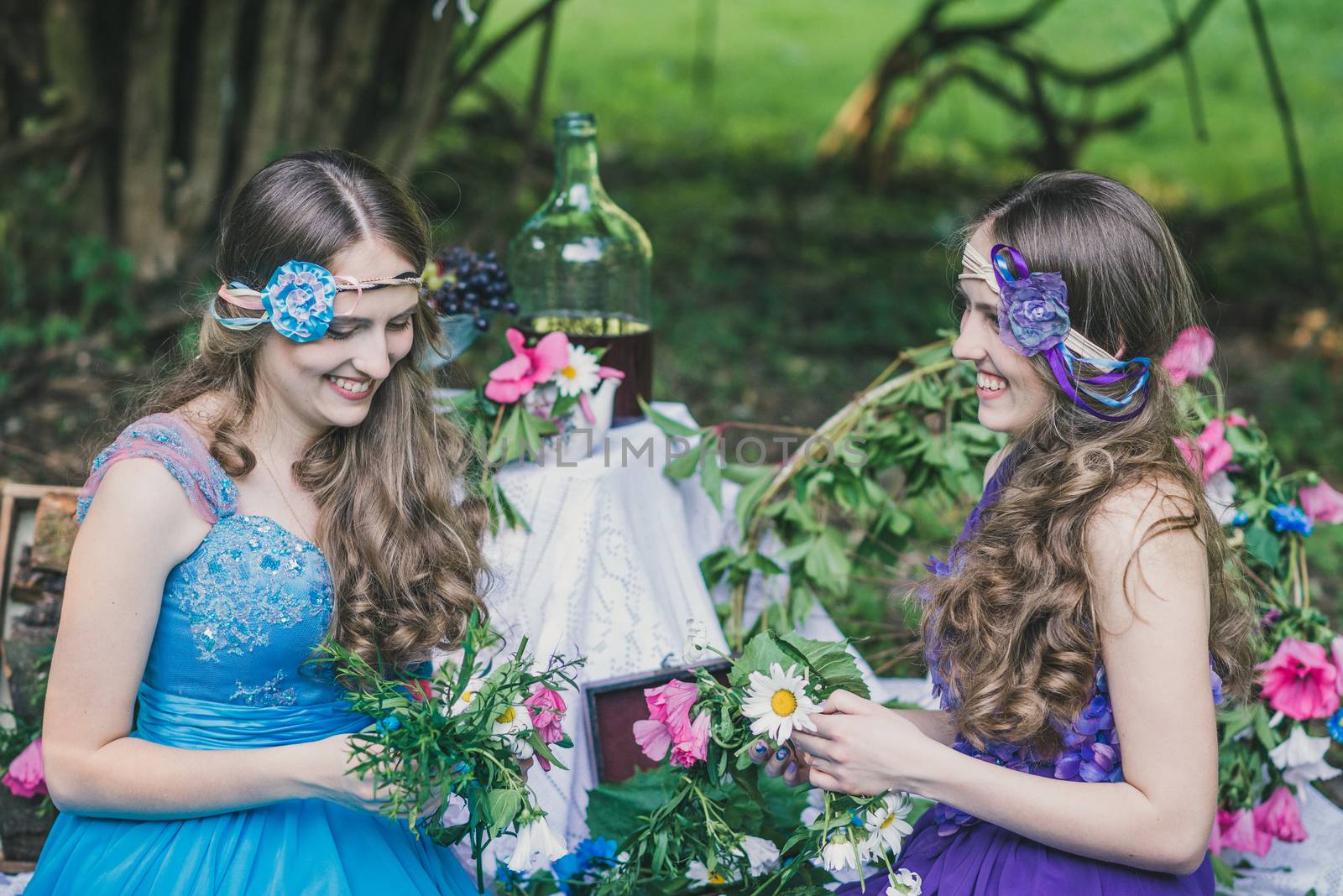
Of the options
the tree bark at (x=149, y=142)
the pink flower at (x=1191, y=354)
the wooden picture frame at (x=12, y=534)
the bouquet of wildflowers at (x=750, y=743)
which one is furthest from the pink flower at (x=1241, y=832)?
the tree bark at (x=149, y=142)

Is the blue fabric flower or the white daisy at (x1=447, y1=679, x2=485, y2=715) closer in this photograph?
the white daisy at (x1=447, y1=679, x2=485, y2=715)

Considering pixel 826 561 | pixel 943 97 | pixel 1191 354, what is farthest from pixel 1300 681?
pixel 943 97

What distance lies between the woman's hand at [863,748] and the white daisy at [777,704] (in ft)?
0.16

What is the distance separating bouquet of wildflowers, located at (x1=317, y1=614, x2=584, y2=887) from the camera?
1606mm

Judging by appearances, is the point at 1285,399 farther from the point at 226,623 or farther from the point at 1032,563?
the point at 226,623

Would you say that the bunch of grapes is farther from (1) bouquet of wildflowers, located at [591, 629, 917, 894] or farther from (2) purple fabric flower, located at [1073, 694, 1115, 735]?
(2) purple fabric flower, located at [1073, 694, 1115, 735]

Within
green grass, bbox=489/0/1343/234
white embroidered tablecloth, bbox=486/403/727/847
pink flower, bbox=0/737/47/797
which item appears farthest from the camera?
green grass, bbox=489/0/1343/234

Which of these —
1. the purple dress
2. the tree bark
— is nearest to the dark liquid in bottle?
the purple dress

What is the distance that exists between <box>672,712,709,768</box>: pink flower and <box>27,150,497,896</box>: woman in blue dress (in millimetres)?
445

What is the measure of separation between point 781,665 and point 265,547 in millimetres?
805

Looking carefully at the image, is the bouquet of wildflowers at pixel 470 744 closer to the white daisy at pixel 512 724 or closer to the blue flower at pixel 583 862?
the white daisy at pixel 512 724

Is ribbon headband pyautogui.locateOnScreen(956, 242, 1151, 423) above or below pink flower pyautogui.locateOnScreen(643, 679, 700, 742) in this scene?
above

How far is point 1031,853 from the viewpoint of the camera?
1770 millimetres

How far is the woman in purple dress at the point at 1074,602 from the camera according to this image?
159 cm
